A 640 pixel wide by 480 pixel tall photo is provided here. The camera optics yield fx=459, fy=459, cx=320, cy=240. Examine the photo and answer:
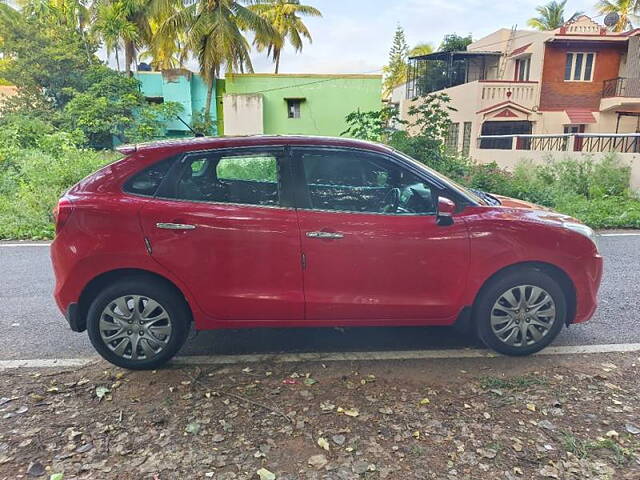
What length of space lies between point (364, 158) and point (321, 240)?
29.8 inches

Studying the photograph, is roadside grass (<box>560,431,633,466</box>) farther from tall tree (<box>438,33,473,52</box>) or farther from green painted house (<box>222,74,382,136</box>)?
tall tree (<box>438,33,473,52</box>)

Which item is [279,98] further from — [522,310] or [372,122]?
[522,310]

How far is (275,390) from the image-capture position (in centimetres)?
325

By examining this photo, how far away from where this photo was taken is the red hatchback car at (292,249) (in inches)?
131

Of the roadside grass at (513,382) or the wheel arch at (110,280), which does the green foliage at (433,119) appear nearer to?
the roadside grass at (513,382)

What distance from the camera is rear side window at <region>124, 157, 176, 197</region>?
133 inches

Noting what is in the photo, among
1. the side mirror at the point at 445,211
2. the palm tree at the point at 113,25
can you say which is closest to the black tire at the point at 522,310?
the side mirror at the point at 445,211

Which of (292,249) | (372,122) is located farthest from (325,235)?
(372,122)

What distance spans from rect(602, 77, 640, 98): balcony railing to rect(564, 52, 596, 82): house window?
1.04 m

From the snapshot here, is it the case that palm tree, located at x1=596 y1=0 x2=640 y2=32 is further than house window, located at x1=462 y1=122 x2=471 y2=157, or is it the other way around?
palm tree, located at x1=596 y1=0 x2=640 y2=32

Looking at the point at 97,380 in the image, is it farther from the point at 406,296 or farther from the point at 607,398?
the point at 607,398

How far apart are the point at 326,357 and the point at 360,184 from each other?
1429 mm

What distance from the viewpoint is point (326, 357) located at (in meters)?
3.75

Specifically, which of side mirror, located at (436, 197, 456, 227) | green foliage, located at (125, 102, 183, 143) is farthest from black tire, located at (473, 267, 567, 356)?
green foliage, located at (125, 102, 183, 143)
